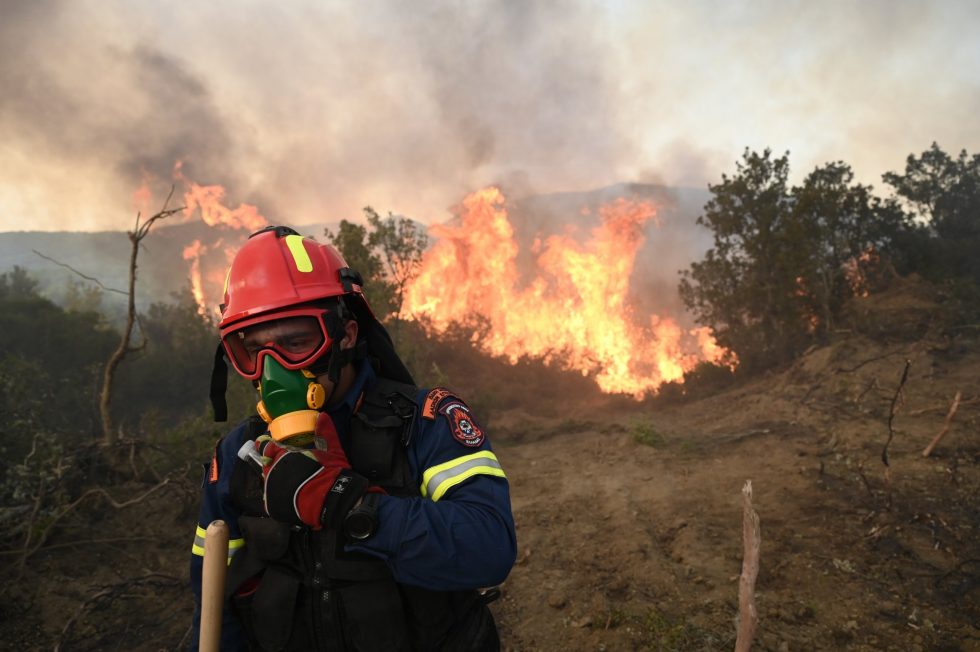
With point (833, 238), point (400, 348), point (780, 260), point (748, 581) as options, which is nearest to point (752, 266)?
point (780, 260)

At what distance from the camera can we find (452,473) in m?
1.85

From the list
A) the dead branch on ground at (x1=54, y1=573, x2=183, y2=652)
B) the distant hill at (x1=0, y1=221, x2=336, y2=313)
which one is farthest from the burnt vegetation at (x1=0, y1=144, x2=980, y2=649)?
the distant hill at (x1=0, y1=221, x2=336, y2=313)

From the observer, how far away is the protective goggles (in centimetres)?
198

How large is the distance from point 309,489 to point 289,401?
15.2 inches

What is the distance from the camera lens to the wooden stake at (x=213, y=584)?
1691 millimetres

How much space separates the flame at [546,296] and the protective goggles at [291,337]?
19.1m

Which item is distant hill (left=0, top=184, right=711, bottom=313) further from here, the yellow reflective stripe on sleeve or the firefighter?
the yellow reflective stripe on sleeve

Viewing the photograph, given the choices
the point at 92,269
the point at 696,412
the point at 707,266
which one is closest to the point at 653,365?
the point at 707,266

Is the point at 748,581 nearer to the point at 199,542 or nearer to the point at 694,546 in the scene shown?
the point at 199,542

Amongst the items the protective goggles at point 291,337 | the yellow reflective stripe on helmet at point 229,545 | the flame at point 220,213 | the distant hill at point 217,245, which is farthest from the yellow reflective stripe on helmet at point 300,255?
the distant hill at point 217,245

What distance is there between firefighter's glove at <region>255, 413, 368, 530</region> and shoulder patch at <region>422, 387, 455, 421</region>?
1.39 feet

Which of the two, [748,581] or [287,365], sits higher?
[287,365]

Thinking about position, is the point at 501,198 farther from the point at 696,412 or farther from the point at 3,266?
the point at 3,266

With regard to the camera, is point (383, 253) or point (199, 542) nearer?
point (199, 542)
